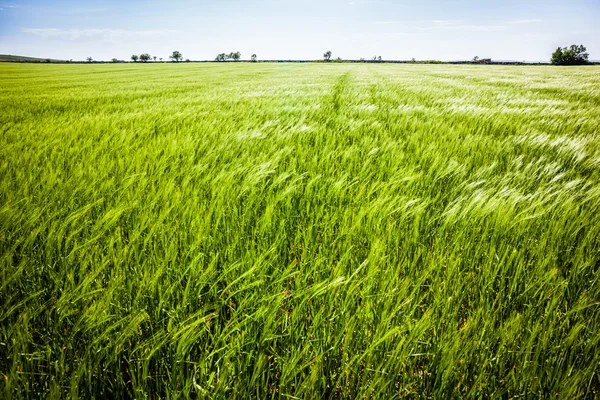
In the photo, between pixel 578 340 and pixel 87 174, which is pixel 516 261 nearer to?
pixel 578 340

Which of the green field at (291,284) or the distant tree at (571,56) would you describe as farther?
the distant tree at (571,56)

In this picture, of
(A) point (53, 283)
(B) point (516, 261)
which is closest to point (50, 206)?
(A) point (53, 283)

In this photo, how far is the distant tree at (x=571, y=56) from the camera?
77375 mm

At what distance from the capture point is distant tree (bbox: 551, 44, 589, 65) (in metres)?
77.4

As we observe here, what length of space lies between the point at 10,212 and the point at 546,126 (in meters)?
5.08

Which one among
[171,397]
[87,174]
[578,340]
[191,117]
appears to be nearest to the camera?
[171,397]

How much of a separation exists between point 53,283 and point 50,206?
58 centimetres

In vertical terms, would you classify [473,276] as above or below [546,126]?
below

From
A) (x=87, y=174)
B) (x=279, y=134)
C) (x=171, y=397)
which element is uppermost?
(x=279, y=134)

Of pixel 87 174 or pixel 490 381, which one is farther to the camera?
pixel 87 174

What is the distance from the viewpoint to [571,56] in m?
78.1

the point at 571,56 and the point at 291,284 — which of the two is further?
the point at 571,56

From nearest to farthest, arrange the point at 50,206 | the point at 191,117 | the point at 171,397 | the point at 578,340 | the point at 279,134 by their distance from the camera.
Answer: the point at 171,397
the point at 578,340
the point at 50,206
the point at 279,134
the point at 191,117

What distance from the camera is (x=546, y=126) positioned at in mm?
3664
